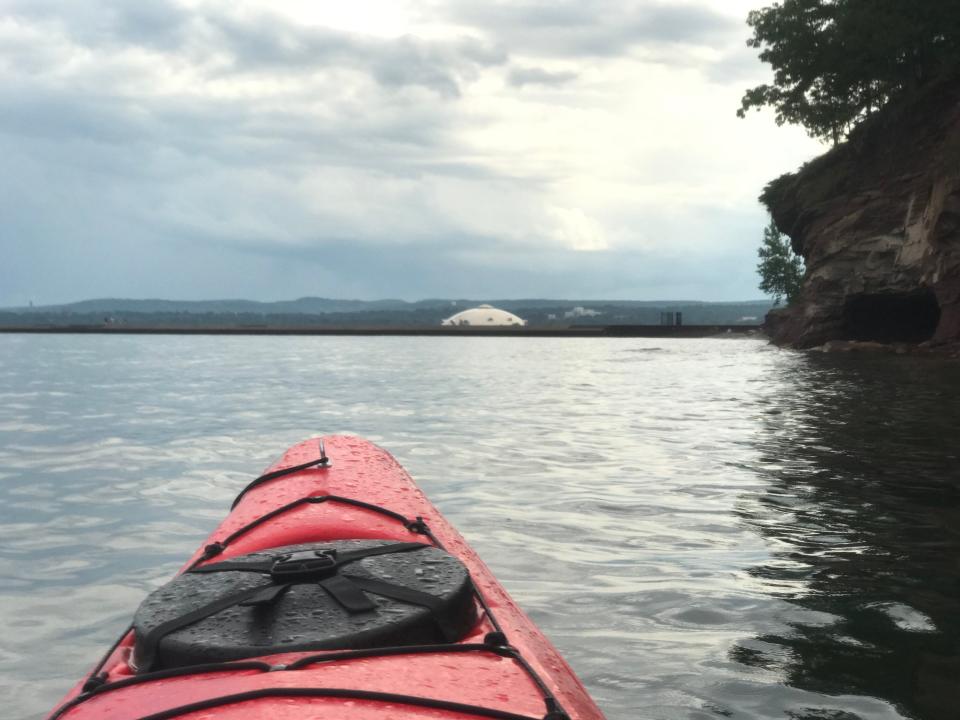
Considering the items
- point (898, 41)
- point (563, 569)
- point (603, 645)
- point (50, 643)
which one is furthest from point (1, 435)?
point (898, 41)

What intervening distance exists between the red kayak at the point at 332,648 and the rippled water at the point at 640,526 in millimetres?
1607

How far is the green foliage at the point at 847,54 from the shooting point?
Result: 3462 cm

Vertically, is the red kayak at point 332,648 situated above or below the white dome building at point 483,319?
below

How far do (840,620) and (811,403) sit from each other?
1301 cm

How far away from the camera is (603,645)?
5.03 m

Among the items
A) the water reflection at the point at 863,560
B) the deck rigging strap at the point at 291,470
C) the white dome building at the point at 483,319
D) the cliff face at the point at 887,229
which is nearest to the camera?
the water reflection at the point at 863,560

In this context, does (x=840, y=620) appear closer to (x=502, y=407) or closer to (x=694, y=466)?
(x=694, y=466)

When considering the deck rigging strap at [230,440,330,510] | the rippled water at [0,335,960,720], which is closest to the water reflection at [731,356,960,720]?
the rippled water at [0,335,960,720]

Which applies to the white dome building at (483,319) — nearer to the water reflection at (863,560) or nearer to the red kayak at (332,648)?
the water reflection at (863,560)

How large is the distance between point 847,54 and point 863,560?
37.2 meters

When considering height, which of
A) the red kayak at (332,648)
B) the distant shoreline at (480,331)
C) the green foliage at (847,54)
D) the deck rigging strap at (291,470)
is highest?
the green foliage at (847,54)

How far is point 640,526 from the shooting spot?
788cm

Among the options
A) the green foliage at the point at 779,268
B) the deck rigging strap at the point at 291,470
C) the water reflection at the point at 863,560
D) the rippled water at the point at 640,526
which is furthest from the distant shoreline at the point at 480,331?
the deck rigging strap at the point at 291,470

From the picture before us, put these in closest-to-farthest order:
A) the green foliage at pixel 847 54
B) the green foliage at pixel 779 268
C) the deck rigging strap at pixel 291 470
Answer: the deck rigging strap at pixel 291 470, the green foliage at pixel 847 54, the green foliage at pixel 779 268
